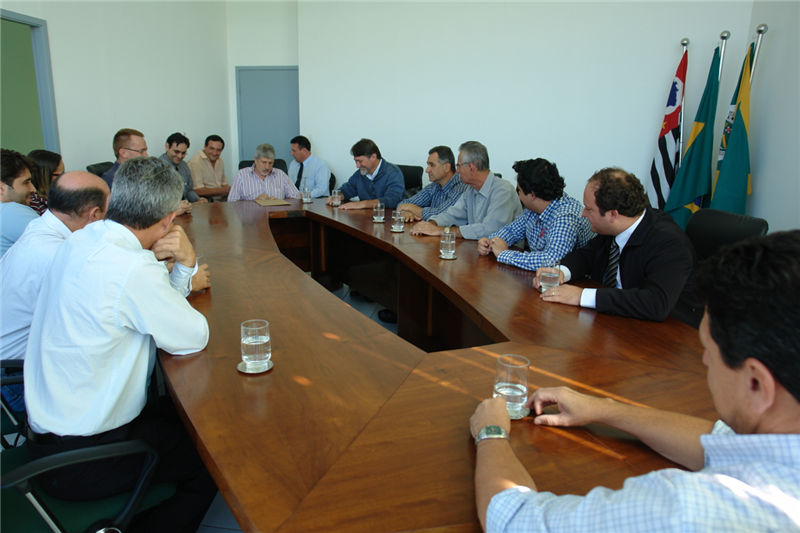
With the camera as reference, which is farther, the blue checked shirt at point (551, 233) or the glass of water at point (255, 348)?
the blue checked shirt at point (551, 233)

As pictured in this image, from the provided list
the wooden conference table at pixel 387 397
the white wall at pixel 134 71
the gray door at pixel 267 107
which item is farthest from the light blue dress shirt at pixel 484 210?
the gray door at pixel 267 107

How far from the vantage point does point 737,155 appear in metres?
3.94

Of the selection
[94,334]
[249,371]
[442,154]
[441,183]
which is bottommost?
[249,371]

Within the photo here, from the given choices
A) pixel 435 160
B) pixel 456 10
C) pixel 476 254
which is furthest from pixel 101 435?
pixel 456 10

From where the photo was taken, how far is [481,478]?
0.91 meters

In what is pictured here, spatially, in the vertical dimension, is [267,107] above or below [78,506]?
above

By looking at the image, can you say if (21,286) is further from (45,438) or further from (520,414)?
(520,414)

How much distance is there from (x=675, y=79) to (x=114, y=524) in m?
4.98

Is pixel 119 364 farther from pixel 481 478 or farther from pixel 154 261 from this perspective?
pixel 481 478

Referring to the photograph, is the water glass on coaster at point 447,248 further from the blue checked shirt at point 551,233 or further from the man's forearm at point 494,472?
the man's forearm at point 494,472

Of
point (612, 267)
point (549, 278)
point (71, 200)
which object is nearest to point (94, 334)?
point (71, 200)

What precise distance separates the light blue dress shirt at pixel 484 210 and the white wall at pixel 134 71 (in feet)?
12.1

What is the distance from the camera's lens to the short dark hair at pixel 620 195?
207 cm

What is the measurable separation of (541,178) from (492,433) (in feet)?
6.35
